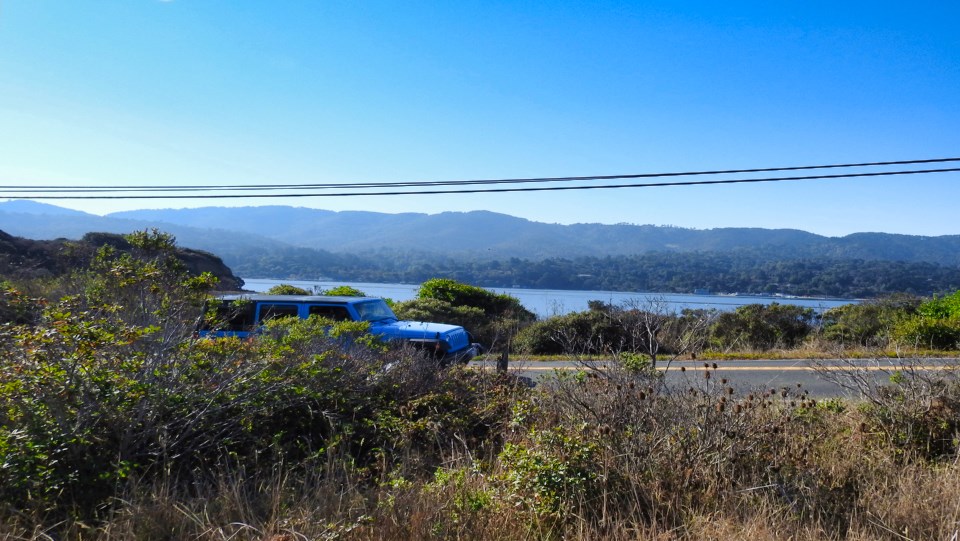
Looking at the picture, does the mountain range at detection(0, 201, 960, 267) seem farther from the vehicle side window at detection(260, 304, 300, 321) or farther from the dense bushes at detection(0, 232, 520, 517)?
the dense bushes at detection(0, 232, 520, 517)

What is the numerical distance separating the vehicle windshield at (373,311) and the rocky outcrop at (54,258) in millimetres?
7452

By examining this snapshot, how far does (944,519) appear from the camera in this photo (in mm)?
4402

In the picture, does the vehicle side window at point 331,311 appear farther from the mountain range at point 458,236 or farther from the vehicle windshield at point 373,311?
the mountain range at point 458,236

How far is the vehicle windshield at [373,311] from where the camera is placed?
1138 cm

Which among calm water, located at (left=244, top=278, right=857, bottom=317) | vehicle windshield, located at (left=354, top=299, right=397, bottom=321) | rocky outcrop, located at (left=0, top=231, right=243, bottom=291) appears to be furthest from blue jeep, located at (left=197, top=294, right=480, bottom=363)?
rocky outcrop, located at (left=0, top=231, right=243, bottom=291)

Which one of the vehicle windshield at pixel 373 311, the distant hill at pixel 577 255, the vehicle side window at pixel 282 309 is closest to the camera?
the vehicle side window at pixel 282 309

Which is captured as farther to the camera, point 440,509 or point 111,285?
point 111,285

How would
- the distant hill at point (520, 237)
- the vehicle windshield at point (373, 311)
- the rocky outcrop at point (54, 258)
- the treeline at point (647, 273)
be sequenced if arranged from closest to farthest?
the vehicle windshield at point (373, 311) → the rocky outcrop at point (54, 258) → the treeline at point (647, 273) → the distant hill at point (520, 237)

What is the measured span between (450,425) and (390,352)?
1.87 metres

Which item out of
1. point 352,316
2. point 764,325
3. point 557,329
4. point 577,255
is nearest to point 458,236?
point 577,255

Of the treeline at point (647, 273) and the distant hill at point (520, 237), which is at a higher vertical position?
the distant hill at point (520, 237)

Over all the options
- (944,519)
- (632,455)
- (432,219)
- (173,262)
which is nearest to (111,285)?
(173,262)

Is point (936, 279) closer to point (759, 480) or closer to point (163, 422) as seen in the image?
point (759, 480)

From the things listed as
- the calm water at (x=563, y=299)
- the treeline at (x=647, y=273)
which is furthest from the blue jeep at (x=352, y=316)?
the treeline at (x=647, y=273)
